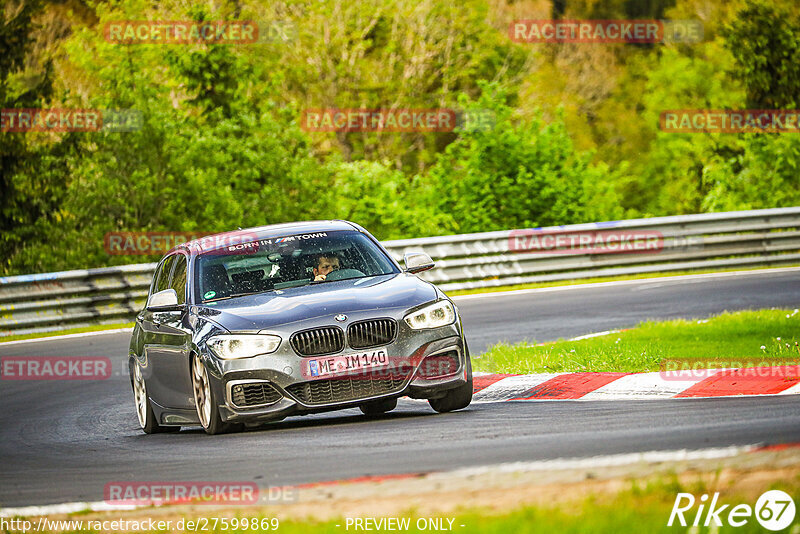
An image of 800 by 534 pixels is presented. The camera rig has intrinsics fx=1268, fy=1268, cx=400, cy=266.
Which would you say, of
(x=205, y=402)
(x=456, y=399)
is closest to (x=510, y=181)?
(x=456, y=399)

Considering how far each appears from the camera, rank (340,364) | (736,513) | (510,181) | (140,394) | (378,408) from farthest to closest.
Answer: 1. (510,181)
2. (140,394)
3. (378,408)
4. (340,364)
5. (736,513)

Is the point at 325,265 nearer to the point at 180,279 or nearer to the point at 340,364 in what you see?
the point at 180,279

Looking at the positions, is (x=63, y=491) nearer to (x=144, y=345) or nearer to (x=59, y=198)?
(x=144, y=345)

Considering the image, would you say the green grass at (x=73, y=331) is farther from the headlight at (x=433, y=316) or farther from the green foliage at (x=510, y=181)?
the headlight at (x=433, y=316)

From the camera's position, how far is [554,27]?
2426 inches

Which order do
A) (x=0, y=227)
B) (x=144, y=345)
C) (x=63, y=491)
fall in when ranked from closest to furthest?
(x=63, y=491)
(x=144, y=345)
(x=0, y=227)

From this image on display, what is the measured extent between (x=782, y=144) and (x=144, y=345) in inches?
958

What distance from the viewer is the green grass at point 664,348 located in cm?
1073

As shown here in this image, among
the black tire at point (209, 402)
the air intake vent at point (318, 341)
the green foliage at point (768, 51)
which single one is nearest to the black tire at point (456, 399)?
the air intake vent at point (318, 341)

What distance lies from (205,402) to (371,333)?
135 centimetres

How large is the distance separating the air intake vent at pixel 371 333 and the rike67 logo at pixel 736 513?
13.5 feet

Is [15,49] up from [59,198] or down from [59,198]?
up

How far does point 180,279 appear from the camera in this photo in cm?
1040

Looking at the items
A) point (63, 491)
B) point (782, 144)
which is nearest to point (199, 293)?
point (63, 491)
